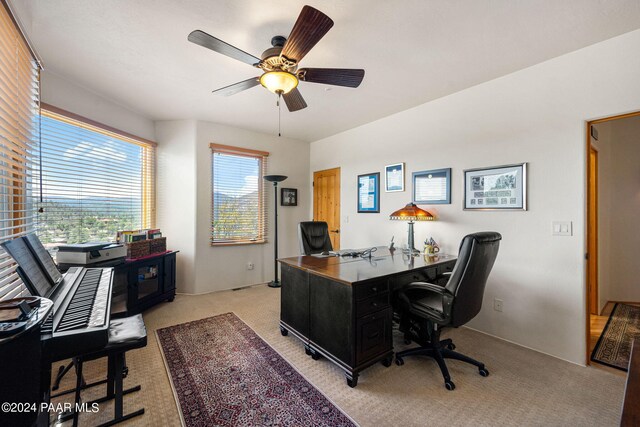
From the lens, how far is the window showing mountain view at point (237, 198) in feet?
13.6

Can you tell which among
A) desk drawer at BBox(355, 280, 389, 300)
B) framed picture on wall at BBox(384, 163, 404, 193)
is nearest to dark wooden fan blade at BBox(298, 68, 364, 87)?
desk drawer at BBox(355, 280, 389, 300)

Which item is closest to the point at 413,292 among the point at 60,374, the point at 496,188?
the point at 496,188

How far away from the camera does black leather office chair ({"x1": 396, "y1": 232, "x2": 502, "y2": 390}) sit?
5.97 ft

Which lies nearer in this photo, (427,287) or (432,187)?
(427,287)

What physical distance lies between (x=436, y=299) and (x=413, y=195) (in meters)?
1.55

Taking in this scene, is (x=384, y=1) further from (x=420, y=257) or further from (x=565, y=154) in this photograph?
(x=420, y=257)

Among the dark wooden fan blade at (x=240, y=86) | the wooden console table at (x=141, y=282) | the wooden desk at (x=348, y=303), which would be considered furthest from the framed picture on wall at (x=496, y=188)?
the wooden console table at (x=141, y=282)

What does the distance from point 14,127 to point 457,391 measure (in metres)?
3.31

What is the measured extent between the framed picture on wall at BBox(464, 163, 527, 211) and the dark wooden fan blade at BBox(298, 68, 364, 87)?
1702 mm

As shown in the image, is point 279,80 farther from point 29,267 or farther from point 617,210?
point 617,210

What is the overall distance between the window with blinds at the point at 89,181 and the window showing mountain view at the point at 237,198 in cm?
91

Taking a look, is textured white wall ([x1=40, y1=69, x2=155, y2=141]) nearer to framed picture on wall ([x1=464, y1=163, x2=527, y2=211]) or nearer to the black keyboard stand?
the black keyboard stand

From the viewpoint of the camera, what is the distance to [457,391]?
1879 mm

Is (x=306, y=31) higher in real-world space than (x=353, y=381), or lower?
higher
